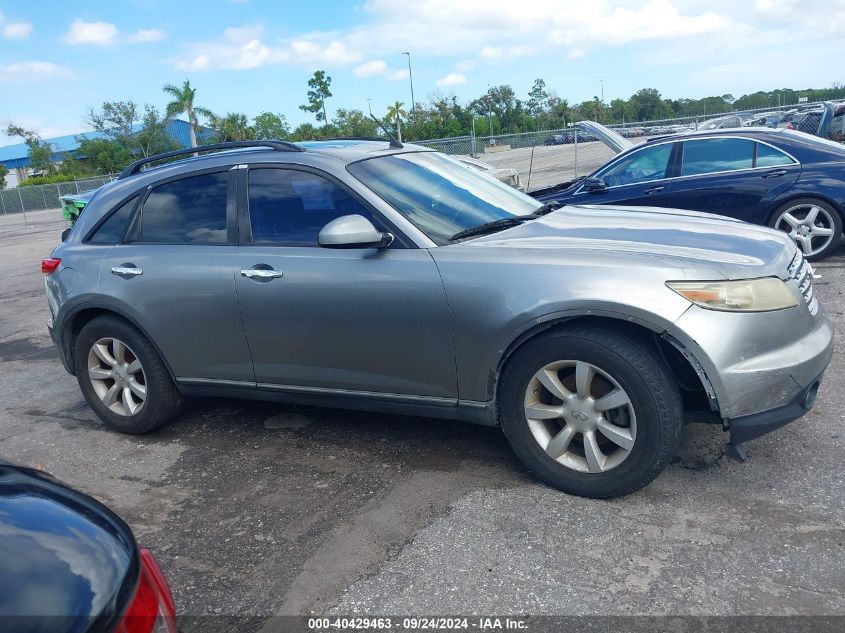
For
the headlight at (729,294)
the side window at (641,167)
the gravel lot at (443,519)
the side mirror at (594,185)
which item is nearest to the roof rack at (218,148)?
the gravel lot at (443,519)

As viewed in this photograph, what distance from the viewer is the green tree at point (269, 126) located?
67.7 m

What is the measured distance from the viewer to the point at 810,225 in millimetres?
7855

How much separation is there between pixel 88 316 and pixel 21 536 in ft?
11.1

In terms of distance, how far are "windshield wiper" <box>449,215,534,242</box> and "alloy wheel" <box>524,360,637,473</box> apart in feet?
2.78

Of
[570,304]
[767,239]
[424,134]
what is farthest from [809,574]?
[424,134]

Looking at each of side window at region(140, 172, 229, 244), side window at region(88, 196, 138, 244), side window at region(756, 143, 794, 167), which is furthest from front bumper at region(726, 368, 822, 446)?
side window at region(756, 143, 794, 167)

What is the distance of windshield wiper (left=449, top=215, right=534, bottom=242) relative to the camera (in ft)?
12.4

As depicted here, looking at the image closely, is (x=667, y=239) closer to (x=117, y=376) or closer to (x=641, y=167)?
(x=117, y=376)

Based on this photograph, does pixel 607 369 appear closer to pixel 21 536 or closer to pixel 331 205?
pixel 331 205

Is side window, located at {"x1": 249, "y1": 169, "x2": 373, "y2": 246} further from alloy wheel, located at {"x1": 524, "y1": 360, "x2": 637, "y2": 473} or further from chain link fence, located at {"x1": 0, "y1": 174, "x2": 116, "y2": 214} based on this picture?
chain link fence, located at {"x1": 0, "y1": 174, "x2": 116, "y2": 214}

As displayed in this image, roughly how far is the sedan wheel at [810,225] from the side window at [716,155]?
68cm

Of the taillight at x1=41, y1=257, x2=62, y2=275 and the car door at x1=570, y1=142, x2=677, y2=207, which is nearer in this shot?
the taillight at x1=41, y1=257, x2=62, y2=275

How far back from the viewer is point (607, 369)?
3.22m

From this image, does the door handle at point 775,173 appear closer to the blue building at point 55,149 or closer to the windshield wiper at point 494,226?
the windshield wiper at point 494,226
